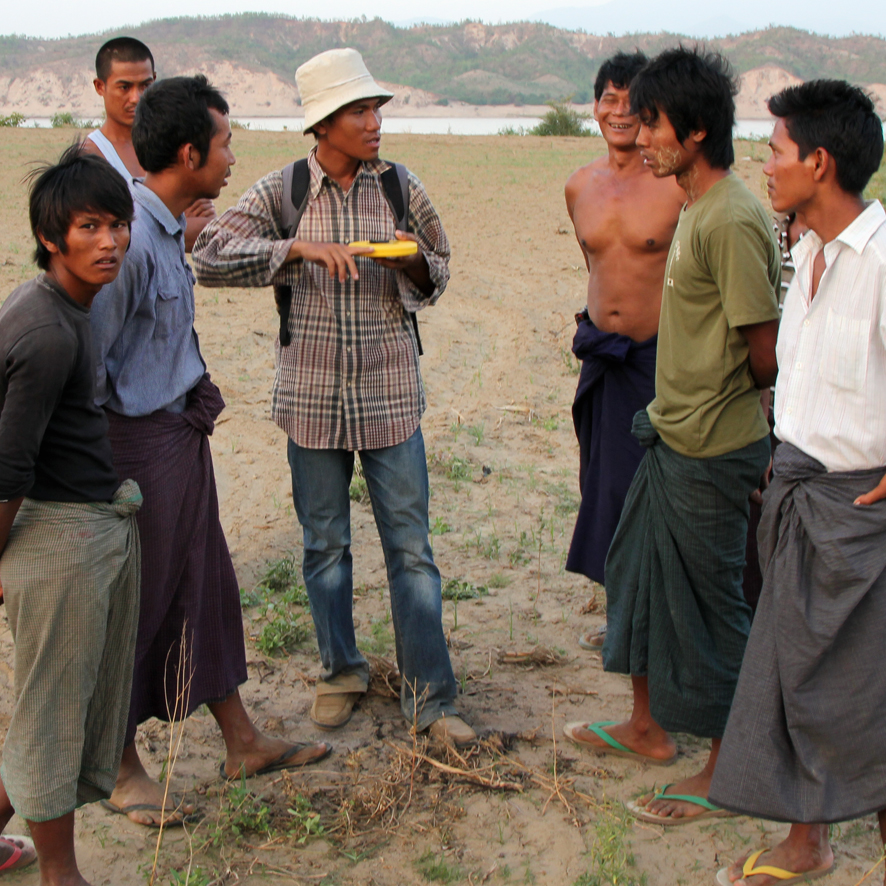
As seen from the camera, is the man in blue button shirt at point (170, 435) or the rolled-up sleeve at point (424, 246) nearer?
the man in blue button shirt at point (170, 435)

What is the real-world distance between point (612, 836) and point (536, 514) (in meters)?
2.62

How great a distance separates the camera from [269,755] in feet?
10.1

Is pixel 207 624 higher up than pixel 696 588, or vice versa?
pixel 696 588

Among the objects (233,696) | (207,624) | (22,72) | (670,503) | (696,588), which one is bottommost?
(233,696)

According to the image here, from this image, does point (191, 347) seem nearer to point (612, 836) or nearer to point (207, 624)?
point (207, 624)

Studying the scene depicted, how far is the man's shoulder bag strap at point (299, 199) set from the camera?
318 cm

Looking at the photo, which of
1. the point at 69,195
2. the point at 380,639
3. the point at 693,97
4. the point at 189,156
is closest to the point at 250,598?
the point at 380,639

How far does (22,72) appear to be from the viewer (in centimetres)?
8631

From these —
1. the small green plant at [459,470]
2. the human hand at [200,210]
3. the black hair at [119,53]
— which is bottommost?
the small green plant at [459,470]

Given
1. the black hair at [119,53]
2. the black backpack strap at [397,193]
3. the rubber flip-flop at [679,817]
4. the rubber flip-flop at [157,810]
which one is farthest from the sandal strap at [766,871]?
the black hair at [119,53]

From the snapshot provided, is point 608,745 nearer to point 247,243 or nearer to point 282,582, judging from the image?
point 282,582

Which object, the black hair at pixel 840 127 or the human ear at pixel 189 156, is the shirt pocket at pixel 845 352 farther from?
the human ear at pixel 189 156

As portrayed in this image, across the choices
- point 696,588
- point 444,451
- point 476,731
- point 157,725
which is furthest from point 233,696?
point 444,451

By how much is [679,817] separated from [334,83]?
240 centimetres
